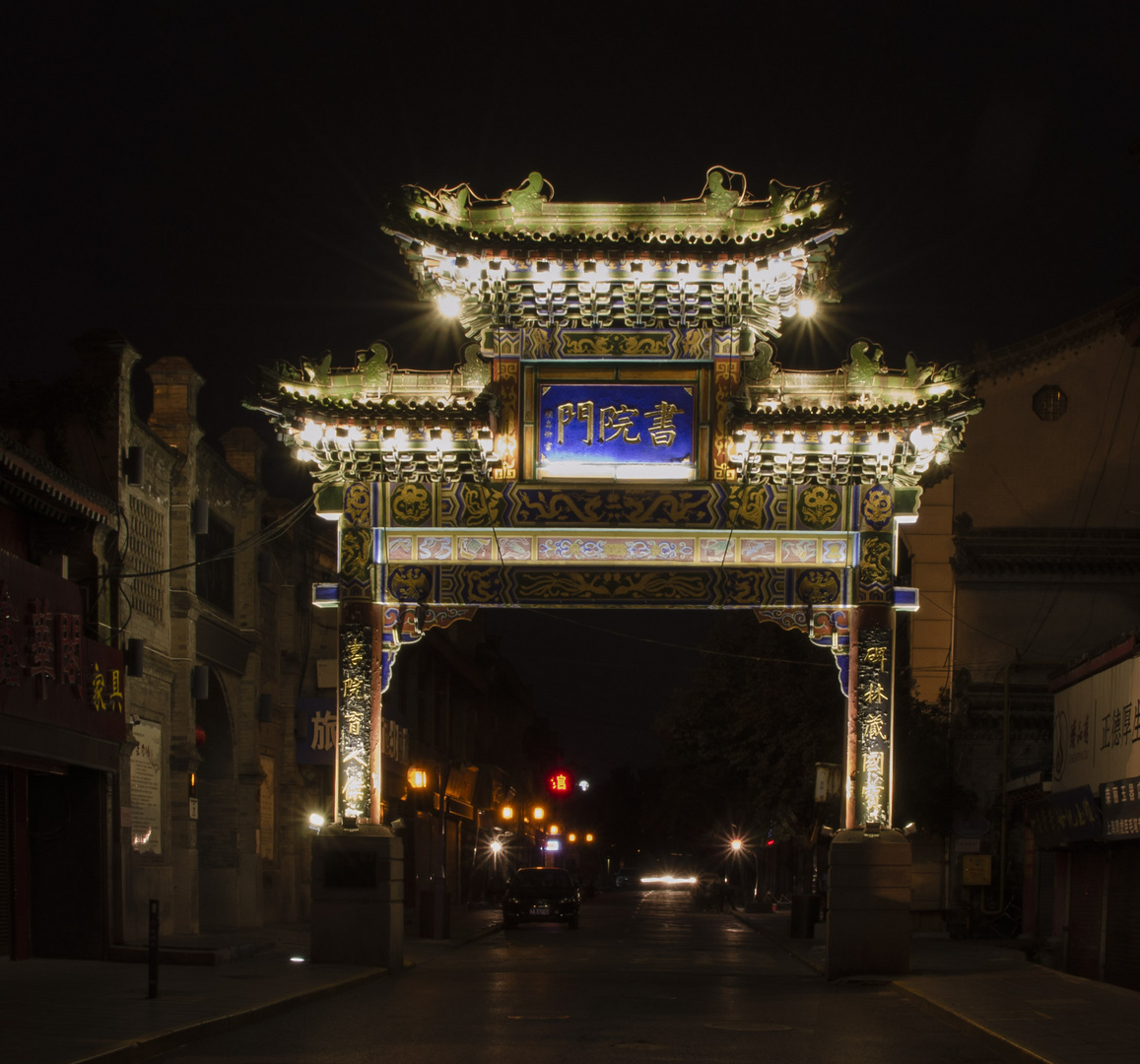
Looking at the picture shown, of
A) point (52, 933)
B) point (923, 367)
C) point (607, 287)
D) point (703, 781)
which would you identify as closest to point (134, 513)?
point (52, 933)

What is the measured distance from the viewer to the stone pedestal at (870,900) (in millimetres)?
19625

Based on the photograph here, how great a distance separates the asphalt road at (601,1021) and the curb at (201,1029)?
0.13 meters

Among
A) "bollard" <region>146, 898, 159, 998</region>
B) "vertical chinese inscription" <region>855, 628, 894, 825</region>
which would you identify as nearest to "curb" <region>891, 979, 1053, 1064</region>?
"vertical chinese inscription" <region>855, 628, 894, 825</region>

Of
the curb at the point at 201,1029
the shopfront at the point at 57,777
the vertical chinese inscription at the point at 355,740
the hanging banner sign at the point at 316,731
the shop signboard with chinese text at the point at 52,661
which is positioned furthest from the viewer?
the hanging banner sign at the point at 316,731

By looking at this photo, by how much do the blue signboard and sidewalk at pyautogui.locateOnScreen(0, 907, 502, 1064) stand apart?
721 cm

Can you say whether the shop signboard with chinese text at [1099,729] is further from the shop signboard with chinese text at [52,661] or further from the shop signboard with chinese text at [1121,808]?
the shop signboard with chinese text at [52,661]

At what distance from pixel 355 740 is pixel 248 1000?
502 centimetres

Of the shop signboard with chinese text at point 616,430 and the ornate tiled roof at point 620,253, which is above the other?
the ornate tiled roof at point 620,253

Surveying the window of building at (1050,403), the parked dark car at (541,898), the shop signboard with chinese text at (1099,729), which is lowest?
the parked dark car at (541,898)

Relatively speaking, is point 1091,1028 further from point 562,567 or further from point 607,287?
point 607,287

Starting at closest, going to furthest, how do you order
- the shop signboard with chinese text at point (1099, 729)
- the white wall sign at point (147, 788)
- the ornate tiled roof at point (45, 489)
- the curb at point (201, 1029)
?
the curb at point (201, 1029) < the ornate tiled roof at point (45, 489) < the shop signboard with chinese text at point (1099, 729) < the white wall sign at point (147, 788)

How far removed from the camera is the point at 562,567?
66.8 ft

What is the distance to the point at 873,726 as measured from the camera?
19859 mm

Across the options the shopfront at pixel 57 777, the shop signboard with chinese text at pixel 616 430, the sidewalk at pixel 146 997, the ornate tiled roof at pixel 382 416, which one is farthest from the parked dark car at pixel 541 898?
the shop signboard with chinese text at pixel 616 430
